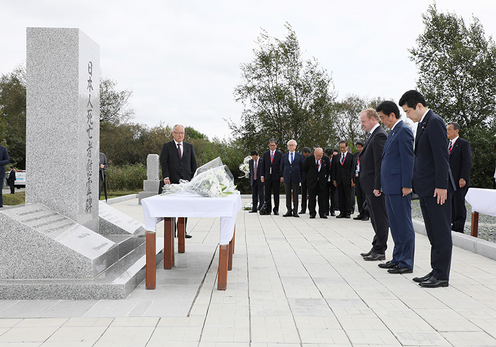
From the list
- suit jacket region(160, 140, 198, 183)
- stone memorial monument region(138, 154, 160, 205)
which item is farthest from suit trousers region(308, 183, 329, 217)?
stone memorial monument region(138, 154, 160, 205)

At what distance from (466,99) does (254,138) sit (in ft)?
44.6

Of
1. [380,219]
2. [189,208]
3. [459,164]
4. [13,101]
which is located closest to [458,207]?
[459,164]

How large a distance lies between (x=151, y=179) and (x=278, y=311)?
15008mm

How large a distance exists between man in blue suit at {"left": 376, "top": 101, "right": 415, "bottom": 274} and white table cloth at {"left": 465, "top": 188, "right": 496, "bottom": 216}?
2.21m

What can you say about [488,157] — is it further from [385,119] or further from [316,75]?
[385,119]

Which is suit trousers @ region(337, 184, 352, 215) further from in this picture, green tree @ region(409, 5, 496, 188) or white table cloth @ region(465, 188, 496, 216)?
green tree @ region(409, 5, 496, 188)

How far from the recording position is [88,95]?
5.47m

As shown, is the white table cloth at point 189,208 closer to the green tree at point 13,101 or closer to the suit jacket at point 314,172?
the suit jacket at point 314,172

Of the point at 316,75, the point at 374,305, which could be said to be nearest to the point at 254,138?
the point at 316,75

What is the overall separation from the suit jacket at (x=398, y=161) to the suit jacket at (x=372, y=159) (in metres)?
0.36

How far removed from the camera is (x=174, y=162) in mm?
7770

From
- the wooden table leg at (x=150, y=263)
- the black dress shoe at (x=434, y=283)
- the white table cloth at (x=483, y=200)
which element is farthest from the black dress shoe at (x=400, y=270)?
the wooden table leg at (x=150, y=263)

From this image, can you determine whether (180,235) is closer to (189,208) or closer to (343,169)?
(189,208)

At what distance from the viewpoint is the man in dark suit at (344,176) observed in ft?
39.5
